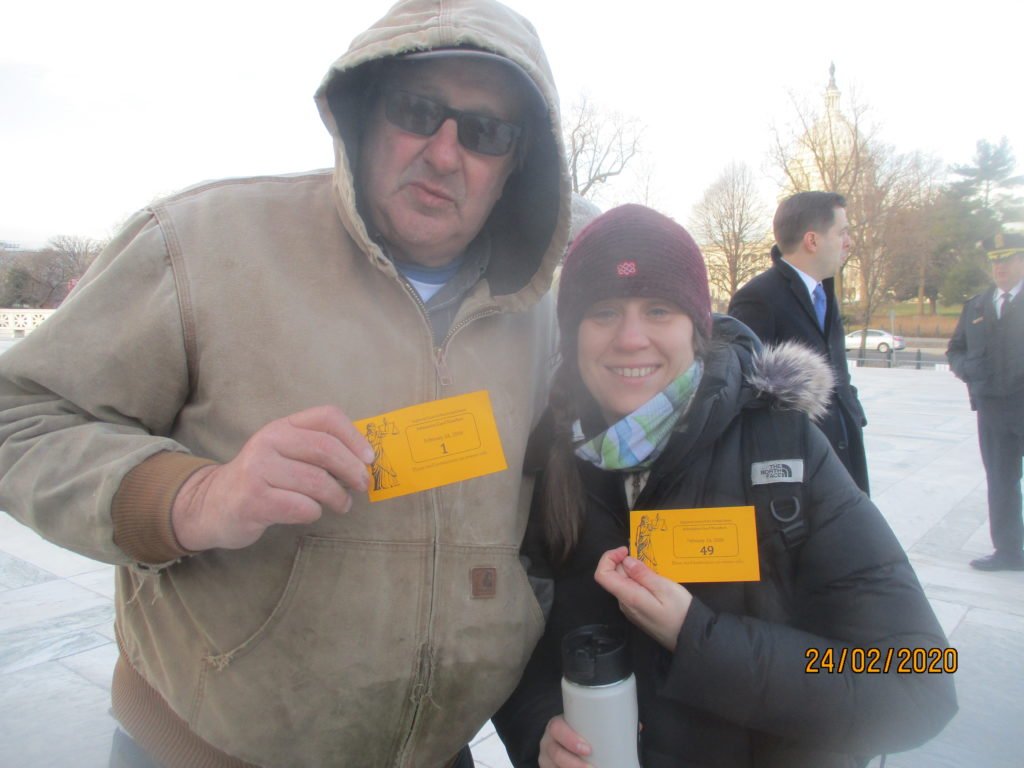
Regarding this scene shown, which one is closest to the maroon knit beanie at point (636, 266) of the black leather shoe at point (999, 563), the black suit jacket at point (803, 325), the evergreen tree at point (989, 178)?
the black suit jacket at point (803, 325)

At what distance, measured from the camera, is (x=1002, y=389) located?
490 cm

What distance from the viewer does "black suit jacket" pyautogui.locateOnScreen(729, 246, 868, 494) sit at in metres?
3.60

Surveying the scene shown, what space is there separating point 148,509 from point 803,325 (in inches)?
138

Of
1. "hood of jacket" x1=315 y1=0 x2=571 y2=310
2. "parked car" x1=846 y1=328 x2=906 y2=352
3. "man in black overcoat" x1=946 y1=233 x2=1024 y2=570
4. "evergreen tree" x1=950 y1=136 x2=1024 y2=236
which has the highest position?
"evergreen tree" x1=950 y1=136 x2=1024 y2=236

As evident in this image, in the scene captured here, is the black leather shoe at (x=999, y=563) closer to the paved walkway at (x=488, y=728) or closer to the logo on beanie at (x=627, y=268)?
the paved walkway at (x=488, y=728)

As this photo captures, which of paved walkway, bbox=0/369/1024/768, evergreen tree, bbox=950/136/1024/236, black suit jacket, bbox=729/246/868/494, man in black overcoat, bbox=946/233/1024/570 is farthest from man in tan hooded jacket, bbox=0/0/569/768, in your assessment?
evergreen tree, bbox=950/136/1024/236

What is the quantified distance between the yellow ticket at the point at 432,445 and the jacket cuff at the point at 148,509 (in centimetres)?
32

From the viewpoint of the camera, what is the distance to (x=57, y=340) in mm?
1256

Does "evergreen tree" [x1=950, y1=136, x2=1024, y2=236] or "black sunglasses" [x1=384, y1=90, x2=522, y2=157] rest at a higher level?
"evergreen tree" [x1=950, y1=136, x2=1024, y2=236]

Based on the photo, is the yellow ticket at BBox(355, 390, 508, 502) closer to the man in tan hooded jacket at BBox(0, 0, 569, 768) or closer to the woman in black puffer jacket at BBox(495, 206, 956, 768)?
the man in tan hooded jacket at BBox(0, 0, 569, 768)

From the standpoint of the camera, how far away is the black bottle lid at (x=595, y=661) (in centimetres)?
134

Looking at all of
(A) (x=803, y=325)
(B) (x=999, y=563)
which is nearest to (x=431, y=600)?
(A) (x=803, y=325)

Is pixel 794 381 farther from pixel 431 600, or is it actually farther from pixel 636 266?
pixel 431 600

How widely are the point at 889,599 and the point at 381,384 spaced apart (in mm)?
1065
